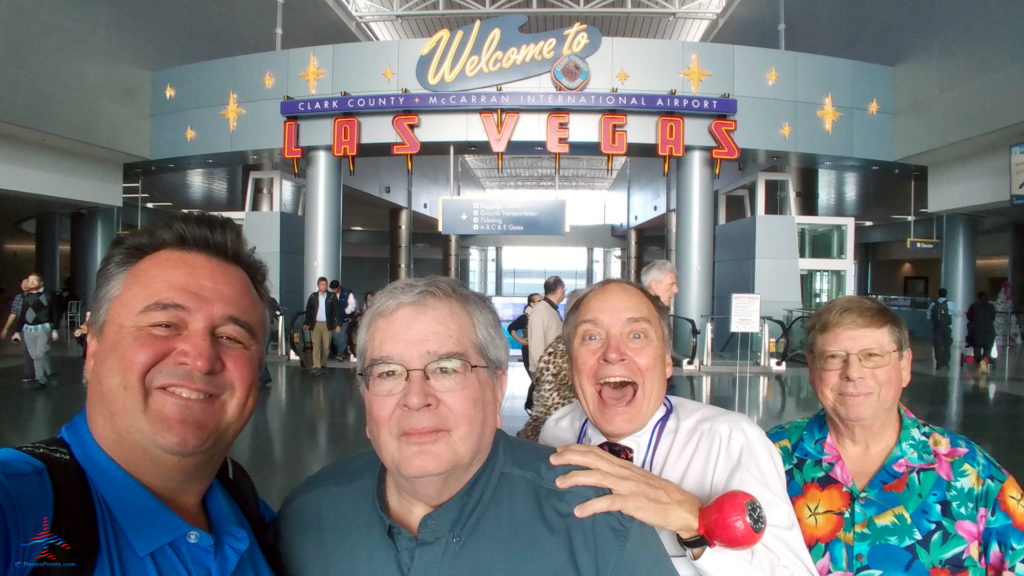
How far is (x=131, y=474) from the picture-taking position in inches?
45.0

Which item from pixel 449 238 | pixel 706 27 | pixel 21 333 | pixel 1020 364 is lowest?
pixel 1020 364

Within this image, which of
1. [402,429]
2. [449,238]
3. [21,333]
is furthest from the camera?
[449,238]

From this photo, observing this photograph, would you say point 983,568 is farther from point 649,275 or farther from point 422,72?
point 422,72

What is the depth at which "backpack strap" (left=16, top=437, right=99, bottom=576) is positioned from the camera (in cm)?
89

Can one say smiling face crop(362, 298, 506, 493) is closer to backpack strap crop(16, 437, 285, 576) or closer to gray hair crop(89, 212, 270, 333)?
gray hair crop(89, 212, 270, 333)

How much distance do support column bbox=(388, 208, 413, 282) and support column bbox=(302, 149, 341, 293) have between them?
754cm

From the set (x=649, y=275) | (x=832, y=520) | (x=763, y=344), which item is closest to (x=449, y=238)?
(x=763, y=344)

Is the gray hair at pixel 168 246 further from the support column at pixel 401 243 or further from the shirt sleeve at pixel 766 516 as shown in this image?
the support column at pixel 401 243

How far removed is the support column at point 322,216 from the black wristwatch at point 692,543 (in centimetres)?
1186

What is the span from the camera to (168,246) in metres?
1.25

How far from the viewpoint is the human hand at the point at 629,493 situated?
118 centimetres

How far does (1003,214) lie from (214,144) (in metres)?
21.0

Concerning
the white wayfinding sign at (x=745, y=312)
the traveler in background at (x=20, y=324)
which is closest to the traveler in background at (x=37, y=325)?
the traveler in background at (x=20, y=324)

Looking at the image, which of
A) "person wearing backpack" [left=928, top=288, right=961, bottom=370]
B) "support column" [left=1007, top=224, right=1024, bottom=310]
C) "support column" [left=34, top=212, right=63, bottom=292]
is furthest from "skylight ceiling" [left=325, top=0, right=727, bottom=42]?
"support column" [left=1007, top=224, right=1024, bottom=310]
